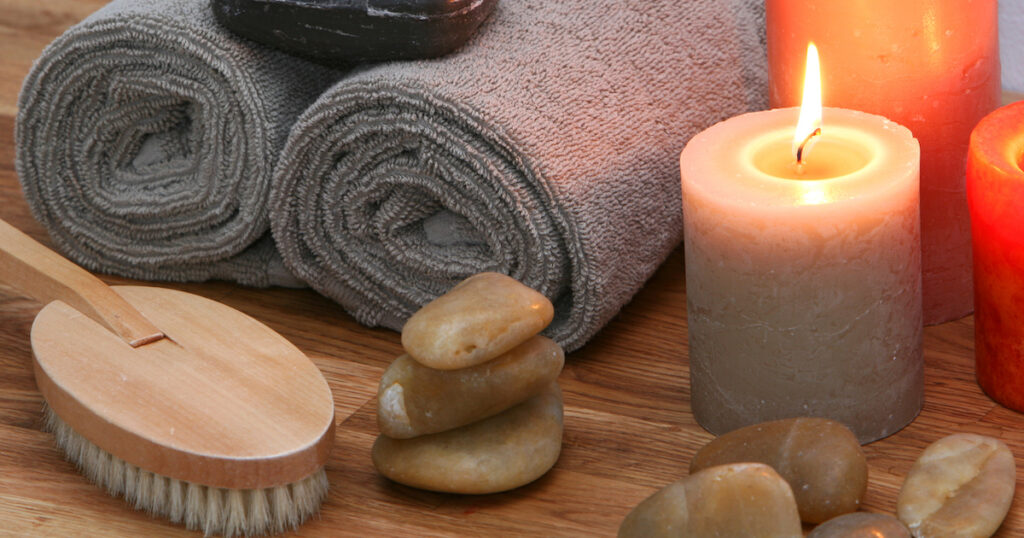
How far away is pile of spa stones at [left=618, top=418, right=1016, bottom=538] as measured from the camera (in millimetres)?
537

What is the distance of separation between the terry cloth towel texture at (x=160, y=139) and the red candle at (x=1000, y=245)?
1.37ft

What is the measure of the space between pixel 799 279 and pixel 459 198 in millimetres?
212

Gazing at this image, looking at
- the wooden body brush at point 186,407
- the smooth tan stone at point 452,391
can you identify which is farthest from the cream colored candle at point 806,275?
the wooden body brush at point 186,407

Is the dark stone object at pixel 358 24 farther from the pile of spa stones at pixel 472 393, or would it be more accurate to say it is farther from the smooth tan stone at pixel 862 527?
the smooth tan stone at pixel 862 527

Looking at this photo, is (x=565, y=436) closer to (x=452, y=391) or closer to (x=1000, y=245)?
(x=452, y=391)

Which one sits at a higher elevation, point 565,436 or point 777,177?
point 777,177

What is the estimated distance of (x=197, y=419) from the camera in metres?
0.62

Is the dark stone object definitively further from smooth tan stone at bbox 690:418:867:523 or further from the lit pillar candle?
smooth tan stone at bbox 690:418:867:523

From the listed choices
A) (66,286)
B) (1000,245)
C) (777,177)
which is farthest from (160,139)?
(1000,245)

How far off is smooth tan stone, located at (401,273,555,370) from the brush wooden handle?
18cm

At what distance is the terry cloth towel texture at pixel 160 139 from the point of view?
0.79 meters

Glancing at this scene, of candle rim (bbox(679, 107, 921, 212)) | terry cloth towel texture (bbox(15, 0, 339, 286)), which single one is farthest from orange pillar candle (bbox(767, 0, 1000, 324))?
terry cloth towel texture (bbox(15, 0, 339, 286))

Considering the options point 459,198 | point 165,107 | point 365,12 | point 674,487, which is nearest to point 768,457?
point 674,487

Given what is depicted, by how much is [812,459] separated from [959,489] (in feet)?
0.22
